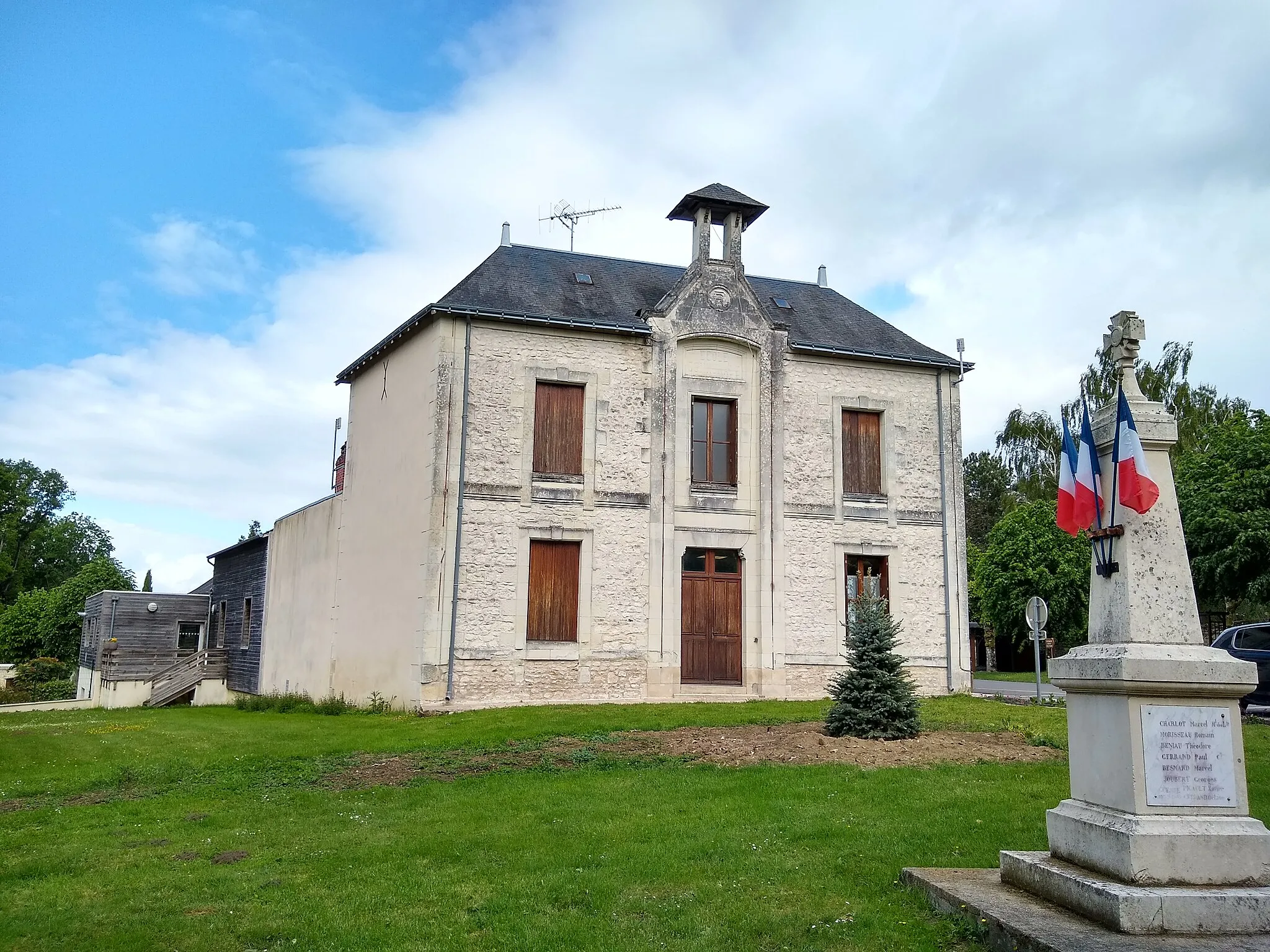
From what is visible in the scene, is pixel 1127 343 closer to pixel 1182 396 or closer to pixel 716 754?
pixel 716 754

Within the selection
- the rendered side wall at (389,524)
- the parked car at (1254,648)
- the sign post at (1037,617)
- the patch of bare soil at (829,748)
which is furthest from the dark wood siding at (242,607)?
the parked car at (1254,648)

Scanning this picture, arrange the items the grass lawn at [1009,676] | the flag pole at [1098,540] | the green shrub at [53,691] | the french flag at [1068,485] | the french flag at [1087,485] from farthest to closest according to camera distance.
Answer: the green shrub at [53,691] → the grass lawn at [1009,676] → the french flag at [1068,485] → the french flag at [1087,485] → the flag pole at [1098,540]

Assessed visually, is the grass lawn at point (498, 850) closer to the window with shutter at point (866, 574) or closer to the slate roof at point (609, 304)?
the window with shutter at point (866, 574)

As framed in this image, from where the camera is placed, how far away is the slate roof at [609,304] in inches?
804

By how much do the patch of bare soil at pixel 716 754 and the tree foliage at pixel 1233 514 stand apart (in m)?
14.2

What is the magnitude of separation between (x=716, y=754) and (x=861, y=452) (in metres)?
11.5

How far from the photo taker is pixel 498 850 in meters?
7.97

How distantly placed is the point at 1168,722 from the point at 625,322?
637 inches

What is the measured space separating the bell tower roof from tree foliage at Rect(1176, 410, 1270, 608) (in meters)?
13.1

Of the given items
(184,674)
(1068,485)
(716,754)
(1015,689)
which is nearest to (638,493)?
(716,754)

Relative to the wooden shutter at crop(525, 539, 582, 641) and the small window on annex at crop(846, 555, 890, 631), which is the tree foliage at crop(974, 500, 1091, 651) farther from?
the wooden shutter at crop(525, 539, 582, 641)

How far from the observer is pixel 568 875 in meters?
7.18

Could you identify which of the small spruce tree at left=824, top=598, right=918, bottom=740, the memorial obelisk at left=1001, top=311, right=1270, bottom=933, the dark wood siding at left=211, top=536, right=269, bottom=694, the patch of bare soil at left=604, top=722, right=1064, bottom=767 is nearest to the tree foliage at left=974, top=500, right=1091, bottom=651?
the patch of bare soil at left=604, top=722, right=1064, bottom=767

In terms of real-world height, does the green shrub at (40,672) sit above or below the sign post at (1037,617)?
below
